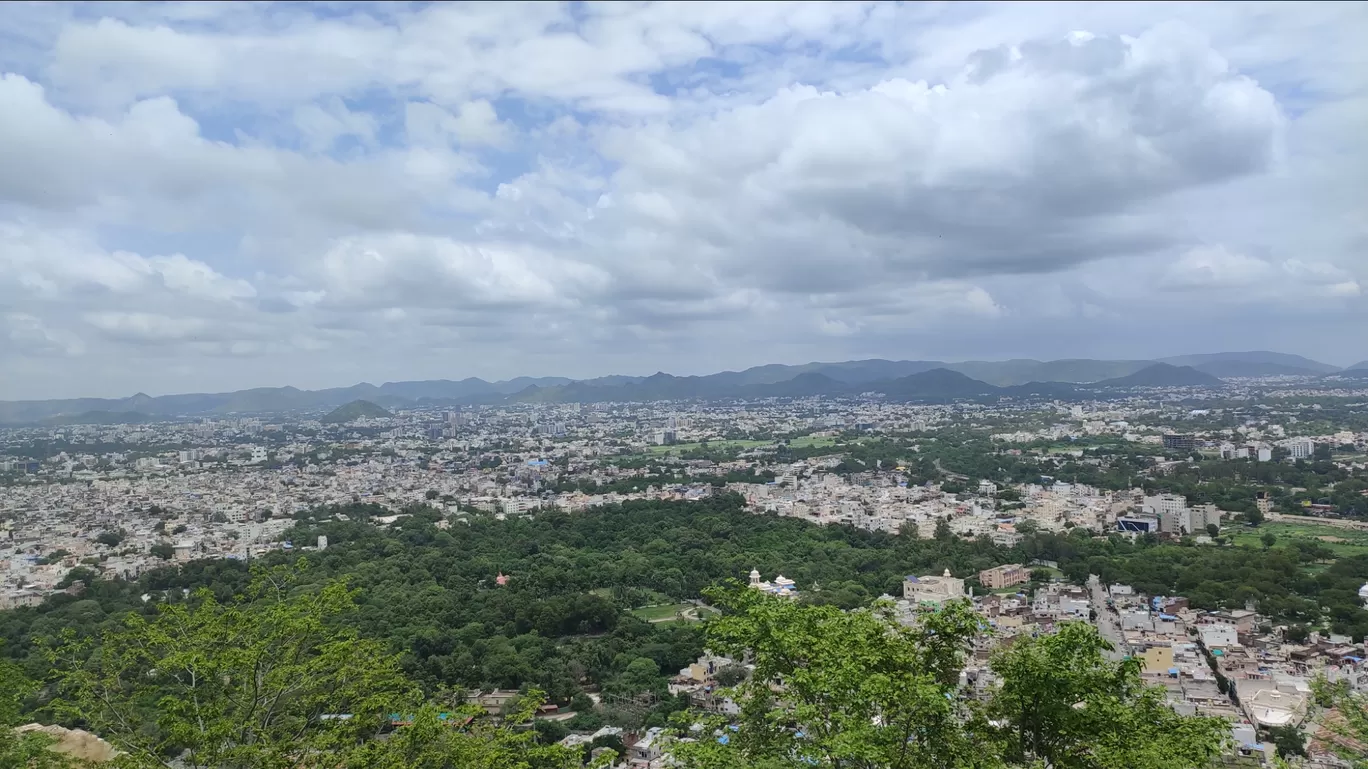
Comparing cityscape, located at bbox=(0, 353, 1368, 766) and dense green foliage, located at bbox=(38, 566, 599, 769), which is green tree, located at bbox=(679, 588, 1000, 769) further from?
dense green foliage, located at bbox=(38, 566, 599, 769)

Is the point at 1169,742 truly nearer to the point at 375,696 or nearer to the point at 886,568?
the point at 375,696

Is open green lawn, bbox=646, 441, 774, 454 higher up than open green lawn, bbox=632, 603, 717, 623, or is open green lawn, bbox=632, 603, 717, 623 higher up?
open green lawn, bbox=646, 441, 774, 454

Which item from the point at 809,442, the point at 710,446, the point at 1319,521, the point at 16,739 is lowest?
the point at 1319,521

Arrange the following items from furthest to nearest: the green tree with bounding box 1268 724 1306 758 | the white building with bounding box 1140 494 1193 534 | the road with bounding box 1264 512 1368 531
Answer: the white building with bounding box 1140 494 1193 534, the road with bounding box 1264 512 1368 531, the green tree with bounding box 1268 724 1306 758

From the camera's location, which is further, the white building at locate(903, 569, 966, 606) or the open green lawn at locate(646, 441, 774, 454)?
the open green lawn at locate(646, 441, 774, 454)

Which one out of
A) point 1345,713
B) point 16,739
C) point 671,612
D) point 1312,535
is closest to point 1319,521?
point 1312,535

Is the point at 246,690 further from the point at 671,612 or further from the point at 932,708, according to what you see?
the point at 671,612

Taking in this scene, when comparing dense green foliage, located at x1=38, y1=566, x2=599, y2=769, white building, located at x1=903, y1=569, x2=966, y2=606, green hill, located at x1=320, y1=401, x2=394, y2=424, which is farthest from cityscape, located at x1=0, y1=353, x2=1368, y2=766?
green hill, located at x1=320, y1=401, x2=394, y2=424
